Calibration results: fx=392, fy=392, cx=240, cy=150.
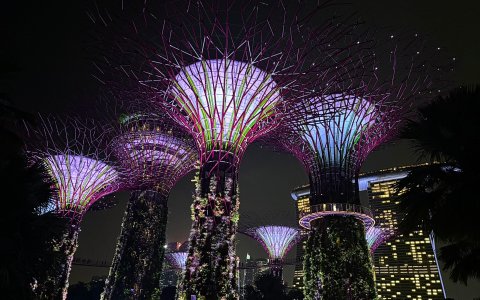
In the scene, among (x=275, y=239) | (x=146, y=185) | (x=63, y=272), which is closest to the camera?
(x=63, y=272)

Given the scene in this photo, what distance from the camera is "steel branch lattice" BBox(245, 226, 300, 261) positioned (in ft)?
162

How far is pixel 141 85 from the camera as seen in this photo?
1878 centimetres

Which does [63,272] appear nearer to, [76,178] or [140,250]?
[140,250]

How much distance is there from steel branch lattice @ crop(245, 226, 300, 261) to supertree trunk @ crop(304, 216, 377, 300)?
25688 millimetres

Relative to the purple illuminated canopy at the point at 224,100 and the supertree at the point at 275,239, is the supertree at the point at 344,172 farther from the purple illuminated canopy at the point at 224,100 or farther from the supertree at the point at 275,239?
the supertree at the point at 275,239

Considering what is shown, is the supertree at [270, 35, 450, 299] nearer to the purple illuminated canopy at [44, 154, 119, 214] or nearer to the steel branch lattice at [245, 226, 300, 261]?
the purple illuminated canopy at [44, 154, 119, 214]

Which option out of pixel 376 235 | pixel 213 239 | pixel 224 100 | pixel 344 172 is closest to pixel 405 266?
pixel 376 235

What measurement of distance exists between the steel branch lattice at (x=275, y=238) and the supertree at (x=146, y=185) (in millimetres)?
22268

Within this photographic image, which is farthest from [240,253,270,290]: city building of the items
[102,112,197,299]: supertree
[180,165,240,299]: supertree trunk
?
[180,165,240,299]: supertree trunk

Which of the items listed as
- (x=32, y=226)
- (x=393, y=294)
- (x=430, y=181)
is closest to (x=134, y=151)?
(x=32, y=226)

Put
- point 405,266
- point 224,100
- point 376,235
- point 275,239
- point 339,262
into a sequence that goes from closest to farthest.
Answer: point 224,100, point 339,262, point 376,235, point 275,239, point 405,266

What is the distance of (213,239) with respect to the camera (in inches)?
670

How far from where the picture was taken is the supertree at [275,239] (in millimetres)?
48844

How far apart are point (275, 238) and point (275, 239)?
0.13 metres
